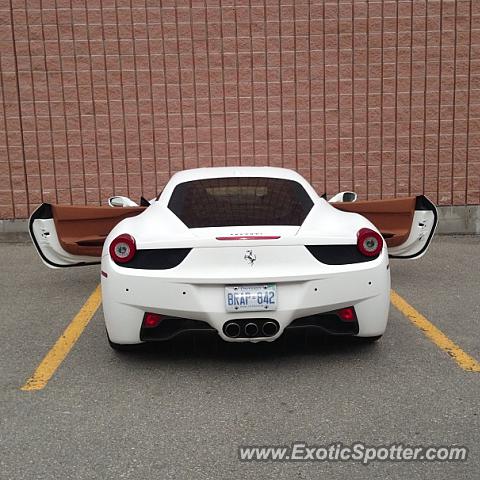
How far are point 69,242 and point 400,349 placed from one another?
318 centimetres

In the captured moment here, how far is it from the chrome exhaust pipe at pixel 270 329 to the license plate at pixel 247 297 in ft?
0.42

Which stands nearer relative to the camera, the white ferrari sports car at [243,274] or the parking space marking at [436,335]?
the white ferrari sports car at [243,274]

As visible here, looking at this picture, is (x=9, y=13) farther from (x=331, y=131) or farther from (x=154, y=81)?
(x=331, y=131)

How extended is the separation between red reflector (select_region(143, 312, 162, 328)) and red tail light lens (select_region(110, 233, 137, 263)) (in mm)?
378

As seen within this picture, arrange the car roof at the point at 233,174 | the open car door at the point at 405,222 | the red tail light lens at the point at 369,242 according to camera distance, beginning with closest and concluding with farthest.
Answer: the red tail light lens at the point at 369,242 < the car roof at the point at 233,174 < the open car door at the point at 405,222

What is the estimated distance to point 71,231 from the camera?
19.2 feet

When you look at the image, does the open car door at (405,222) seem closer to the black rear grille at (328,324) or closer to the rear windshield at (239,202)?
the rear windshield at (239,202)

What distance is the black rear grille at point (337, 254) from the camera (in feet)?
12.9

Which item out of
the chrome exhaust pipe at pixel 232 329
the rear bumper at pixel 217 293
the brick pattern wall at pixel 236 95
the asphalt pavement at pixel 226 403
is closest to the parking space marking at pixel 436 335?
the asphalt pavement at pixel 226 403

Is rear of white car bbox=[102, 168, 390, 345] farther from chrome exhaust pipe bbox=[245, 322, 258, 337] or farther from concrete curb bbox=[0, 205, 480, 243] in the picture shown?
concrete curb bbox=[0, 205, 480, 243]

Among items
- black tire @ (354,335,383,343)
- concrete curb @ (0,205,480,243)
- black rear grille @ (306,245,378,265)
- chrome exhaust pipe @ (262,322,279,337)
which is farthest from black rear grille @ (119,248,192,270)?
concrete curb @ (0,205,480,243)

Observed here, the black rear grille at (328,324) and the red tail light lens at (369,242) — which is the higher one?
the red tail light lens at (369,242)

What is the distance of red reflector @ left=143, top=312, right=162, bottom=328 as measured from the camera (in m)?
3.93

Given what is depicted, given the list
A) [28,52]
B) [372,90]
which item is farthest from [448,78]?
[28,52]
